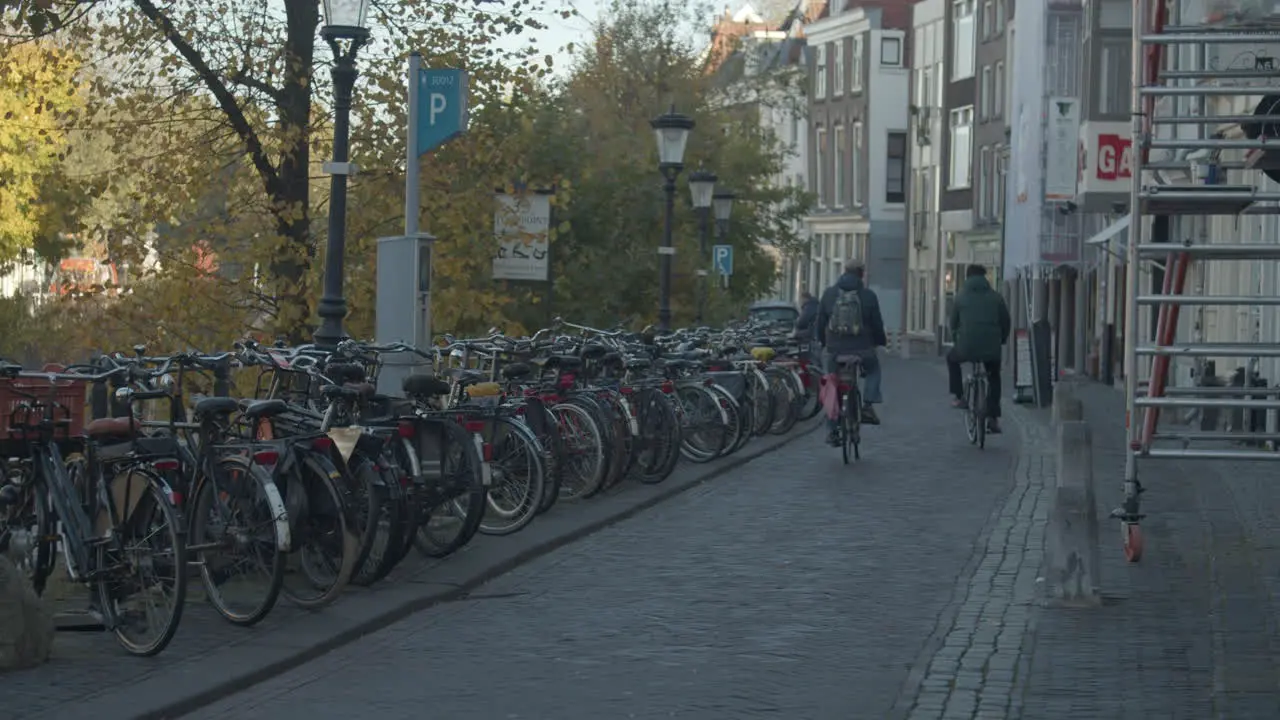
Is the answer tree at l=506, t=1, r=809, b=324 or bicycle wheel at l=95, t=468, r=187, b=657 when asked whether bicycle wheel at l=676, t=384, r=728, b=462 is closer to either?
tree at l=506, t=1, r=809, b=324

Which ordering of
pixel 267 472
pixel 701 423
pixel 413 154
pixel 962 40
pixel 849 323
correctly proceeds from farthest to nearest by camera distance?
1. pixel 962 40
2. pixel 849 323
3. pixel 701 423
4. pixel 413 154
5. pixel 267 472

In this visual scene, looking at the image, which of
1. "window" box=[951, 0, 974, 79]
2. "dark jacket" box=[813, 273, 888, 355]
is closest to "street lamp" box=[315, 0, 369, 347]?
"dark jacket" box=[813, 273, 888, 355]

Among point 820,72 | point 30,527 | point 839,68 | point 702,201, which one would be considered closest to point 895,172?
point 839,68

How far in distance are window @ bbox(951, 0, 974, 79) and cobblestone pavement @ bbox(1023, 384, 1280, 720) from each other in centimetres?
5439

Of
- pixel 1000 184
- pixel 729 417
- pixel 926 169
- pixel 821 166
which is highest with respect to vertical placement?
pixel 821 166

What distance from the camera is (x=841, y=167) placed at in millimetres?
83312

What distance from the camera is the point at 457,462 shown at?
Result: 11.9 meters

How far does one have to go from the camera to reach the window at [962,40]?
69.4 m

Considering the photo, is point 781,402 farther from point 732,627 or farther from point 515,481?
point 732,627

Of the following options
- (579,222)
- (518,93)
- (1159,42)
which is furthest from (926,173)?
(1159,42)

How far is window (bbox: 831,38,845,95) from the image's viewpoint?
3287 inches

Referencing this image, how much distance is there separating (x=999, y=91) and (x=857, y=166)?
16.4m

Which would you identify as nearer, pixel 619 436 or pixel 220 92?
pixel 619 436

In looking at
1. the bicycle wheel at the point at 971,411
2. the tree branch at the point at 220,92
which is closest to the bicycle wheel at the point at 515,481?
the tree branch at the point at 220,92
